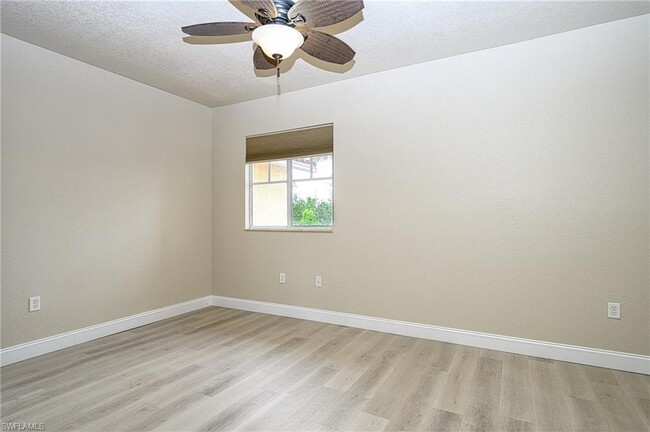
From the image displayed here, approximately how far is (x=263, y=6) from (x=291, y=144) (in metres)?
2.28

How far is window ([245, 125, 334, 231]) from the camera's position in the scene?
3.82m

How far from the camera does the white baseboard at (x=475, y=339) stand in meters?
2.53

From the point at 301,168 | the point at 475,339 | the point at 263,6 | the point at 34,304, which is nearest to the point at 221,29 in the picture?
the point at 263,6

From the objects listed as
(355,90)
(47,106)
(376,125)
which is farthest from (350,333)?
(47,106)

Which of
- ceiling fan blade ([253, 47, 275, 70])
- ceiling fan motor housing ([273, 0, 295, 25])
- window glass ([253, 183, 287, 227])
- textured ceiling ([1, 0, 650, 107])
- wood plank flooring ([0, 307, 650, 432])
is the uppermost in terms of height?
textured ceiling ([1, 0, 650, 107])

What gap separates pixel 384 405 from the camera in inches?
81.3

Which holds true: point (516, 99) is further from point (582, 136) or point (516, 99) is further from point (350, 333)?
point (350, 333)

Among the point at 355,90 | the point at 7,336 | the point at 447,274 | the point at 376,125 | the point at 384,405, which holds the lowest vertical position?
the point at 384,405

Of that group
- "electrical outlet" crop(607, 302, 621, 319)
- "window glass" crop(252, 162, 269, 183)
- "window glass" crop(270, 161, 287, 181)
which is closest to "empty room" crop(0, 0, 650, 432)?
"electrical outlet" crop(607, 302, 621, 319)

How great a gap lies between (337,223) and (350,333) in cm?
112

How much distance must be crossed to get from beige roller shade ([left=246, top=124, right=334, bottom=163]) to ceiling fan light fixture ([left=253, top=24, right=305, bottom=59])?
1.81 m

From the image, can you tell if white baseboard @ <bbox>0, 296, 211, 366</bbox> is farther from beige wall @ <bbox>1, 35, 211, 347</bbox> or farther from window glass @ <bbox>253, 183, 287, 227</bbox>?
window glass @ <bbox>253, 183, 287, 227</bbox>

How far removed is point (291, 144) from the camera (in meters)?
3.97

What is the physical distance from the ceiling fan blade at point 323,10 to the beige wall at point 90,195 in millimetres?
2475
